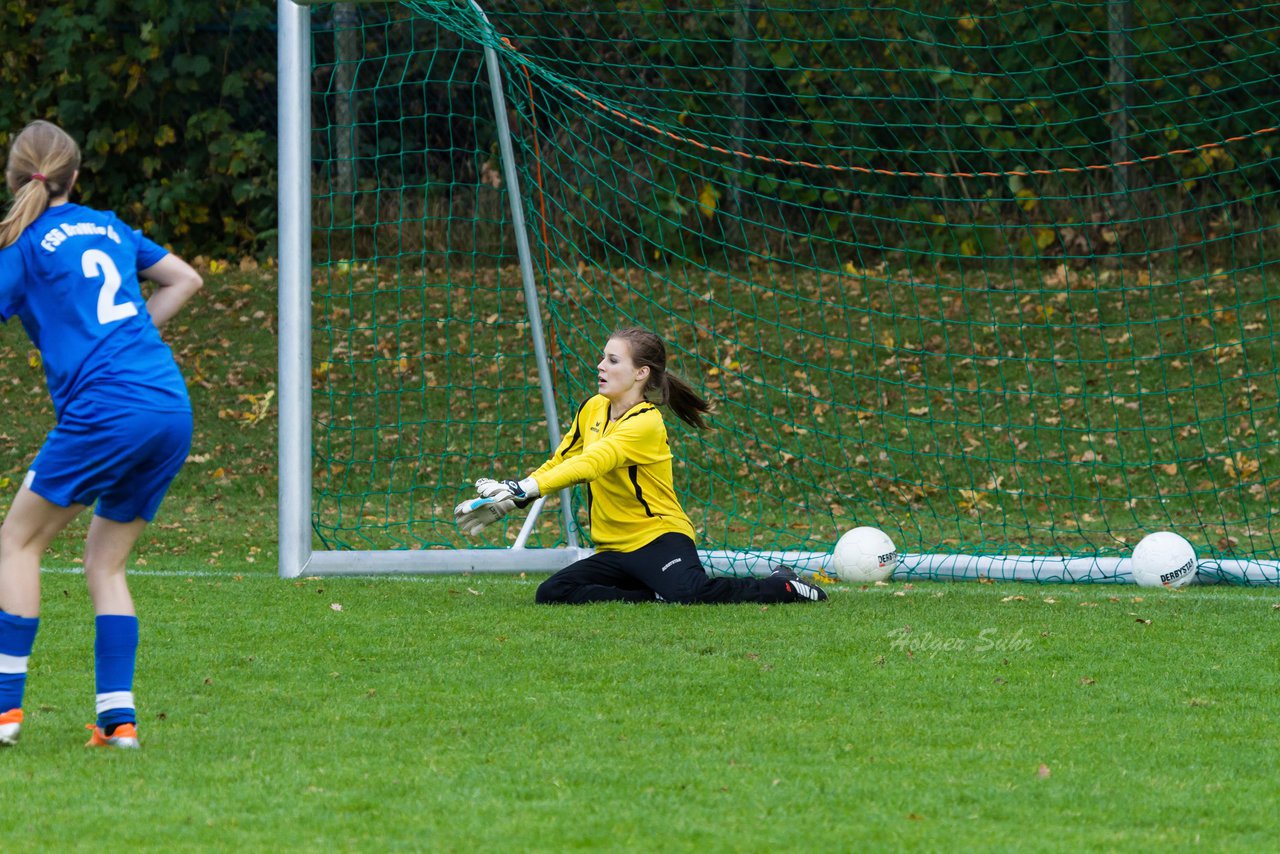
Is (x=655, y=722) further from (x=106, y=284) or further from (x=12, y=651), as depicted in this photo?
(x=106, y=284)

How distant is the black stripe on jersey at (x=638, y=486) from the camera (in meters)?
6.34

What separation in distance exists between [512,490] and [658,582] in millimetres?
943

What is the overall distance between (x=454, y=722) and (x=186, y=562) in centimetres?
403

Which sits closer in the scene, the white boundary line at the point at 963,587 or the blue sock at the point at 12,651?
the blue sock at the point at 12,651

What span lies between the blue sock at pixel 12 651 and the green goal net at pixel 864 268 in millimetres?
5246

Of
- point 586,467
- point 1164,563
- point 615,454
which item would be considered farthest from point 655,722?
point 1164,563

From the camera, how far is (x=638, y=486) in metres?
6.38

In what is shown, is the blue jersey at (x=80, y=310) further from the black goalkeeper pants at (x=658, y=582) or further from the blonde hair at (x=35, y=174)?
the black goalkeeper pants at (x=658, y=582)

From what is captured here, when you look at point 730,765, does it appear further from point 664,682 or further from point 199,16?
point 199,16

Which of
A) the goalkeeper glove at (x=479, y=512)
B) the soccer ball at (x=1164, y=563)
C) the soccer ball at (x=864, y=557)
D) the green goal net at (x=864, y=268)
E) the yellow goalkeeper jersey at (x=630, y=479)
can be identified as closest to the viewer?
the goalkeeper glove at (x=479, y=512)

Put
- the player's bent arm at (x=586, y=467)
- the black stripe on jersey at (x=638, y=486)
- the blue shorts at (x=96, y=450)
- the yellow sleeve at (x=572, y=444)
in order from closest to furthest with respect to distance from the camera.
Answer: the blue shorts at (x=96, y=450)
the player's bent arm at (x=586, y=467)
the black stripe on jersey at (x=638, y=486)
the yellow sleeve at (x=572, y=444)

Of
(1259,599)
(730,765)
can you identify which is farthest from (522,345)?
(730,765)

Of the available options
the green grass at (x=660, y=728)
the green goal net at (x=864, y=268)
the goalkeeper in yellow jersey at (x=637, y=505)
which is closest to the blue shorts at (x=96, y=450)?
the green grass at (x=660, y=728)

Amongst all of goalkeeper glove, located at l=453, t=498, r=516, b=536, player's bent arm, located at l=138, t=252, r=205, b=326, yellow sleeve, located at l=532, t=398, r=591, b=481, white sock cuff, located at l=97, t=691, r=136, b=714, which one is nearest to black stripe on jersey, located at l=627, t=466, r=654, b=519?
yellow sleeve, located at l=532, t=398, r=591, b=481
